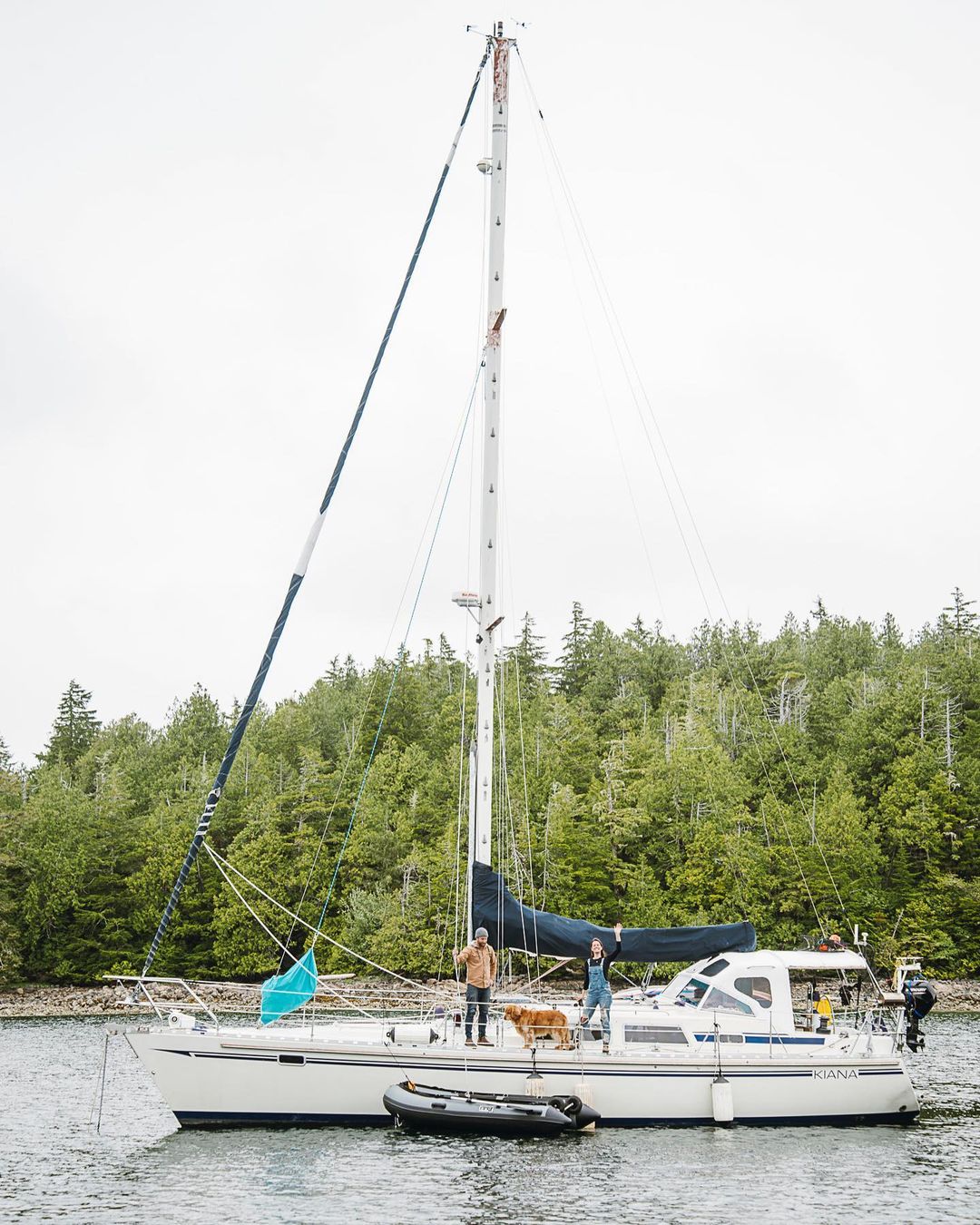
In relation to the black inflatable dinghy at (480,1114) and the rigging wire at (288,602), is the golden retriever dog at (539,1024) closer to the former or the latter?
the black inflatable dinghy at (480,1114)

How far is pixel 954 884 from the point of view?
205 ft

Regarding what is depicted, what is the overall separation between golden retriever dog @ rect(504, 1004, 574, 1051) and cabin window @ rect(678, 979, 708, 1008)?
2831 mm

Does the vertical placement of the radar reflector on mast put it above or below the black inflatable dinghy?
above

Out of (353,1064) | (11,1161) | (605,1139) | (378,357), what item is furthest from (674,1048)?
(378,357)

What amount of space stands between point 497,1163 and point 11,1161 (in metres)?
7.52

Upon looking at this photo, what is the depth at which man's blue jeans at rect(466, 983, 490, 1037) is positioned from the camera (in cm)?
1888

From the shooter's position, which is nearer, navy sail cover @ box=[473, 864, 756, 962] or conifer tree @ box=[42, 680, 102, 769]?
navy sail cover @ box=[473, 864, 756, 962]

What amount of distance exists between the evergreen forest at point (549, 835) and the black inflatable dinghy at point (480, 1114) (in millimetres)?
33787

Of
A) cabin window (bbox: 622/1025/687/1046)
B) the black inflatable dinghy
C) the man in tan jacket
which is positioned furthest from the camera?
cabin window (bbox: 622/1025/687/1046)

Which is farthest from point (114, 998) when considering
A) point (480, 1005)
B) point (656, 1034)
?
point (656, 1034)

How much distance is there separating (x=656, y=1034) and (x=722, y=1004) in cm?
158

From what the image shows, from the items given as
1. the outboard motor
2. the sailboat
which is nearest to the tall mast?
the sailboat

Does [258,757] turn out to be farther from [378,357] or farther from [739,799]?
[378,357]

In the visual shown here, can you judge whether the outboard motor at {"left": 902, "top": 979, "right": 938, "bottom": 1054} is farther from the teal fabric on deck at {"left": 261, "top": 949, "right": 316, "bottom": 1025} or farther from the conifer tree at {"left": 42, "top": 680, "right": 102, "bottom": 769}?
the conifer tree at {"left": 42, "top": 680, "right": 102, "bottom": 769}
